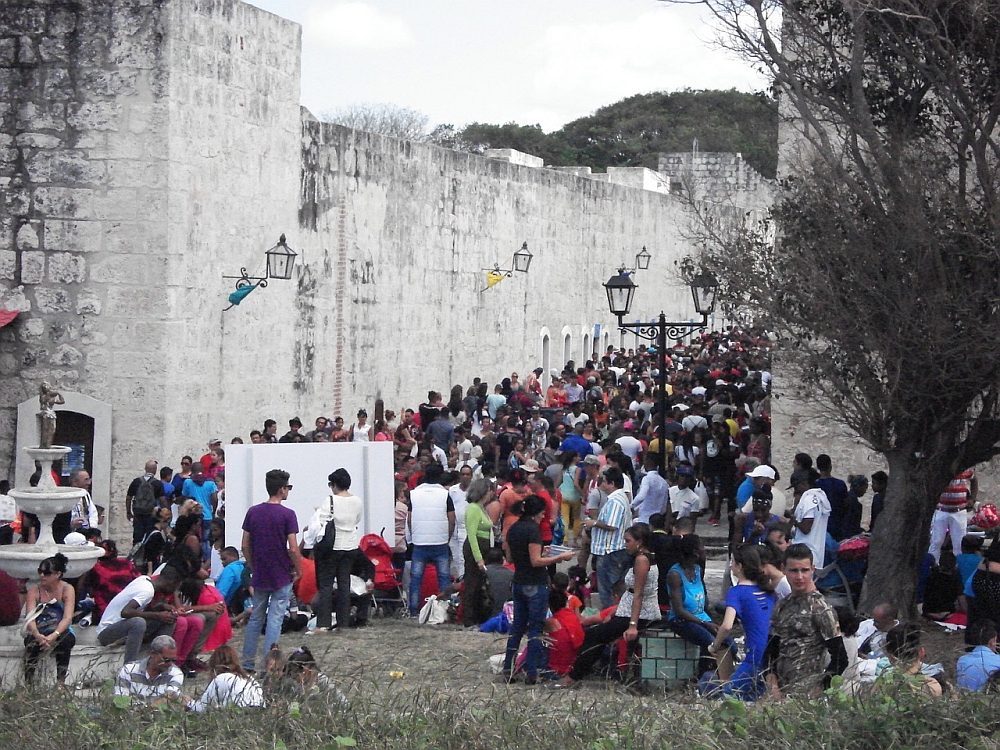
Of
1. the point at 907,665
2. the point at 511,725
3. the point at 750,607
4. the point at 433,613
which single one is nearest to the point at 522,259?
the point at 433,613

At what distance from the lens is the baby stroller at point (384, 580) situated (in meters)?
12.8

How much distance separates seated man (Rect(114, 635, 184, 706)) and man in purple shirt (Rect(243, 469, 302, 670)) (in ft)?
4.08

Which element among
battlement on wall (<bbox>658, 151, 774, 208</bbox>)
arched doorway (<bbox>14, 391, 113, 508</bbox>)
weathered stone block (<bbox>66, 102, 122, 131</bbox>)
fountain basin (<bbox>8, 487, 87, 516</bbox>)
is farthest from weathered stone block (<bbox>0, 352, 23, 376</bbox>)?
battlement on wall (<bbox>658, 151, 774, 208</bbox>)

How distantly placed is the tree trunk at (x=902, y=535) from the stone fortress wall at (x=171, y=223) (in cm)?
492

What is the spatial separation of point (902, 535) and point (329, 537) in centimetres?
441

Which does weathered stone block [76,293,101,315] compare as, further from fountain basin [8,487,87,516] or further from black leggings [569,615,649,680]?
black leggings [569,615,649,680]

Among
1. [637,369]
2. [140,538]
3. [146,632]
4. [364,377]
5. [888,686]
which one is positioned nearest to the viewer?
[888,686]

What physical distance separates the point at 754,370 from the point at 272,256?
10198 mm

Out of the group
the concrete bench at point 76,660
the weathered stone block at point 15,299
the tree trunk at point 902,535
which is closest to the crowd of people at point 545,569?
the concrete bench at point 76,660

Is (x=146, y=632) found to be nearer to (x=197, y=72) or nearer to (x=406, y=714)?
(x=406, y=714)

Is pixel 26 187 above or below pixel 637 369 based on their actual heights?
above

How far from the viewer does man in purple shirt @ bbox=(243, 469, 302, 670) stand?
1041cm

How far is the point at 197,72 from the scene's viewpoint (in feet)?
59.6

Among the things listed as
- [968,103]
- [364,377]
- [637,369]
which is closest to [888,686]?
[968,103]
